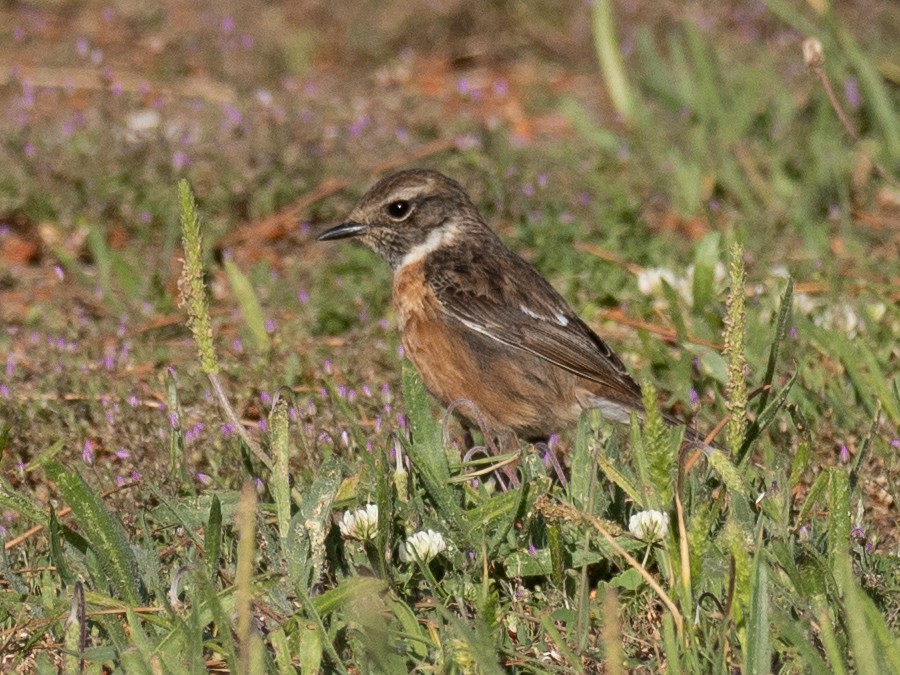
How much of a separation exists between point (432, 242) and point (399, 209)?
223 mm

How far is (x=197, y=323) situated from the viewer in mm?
4105

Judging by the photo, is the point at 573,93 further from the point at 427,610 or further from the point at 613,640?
the point at 613,640

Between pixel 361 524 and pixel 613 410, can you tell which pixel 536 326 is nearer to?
pixel 613 410

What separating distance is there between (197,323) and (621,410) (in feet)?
8.13

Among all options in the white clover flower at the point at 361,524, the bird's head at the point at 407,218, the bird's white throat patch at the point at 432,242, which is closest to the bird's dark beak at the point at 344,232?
the bird's head at the point at 407,218

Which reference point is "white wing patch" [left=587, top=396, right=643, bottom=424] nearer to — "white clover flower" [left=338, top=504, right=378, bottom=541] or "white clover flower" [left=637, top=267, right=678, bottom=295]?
"white clover flower" [left=637, top=267, right=678, bottom=295]

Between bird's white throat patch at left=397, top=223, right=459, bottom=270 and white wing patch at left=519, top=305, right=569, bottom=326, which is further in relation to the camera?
bird's white throat patch at left=397, top=223, right=459, bottom=270

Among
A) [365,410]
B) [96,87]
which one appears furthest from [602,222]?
[96,87]

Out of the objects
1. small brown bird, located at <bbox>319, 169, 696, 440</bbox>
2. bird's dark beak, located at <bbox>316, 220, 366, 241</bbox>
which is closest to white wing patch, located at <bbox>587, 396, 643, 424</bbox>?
small brown bird, located at <bbox>319, 169, 696, 440</bbox>

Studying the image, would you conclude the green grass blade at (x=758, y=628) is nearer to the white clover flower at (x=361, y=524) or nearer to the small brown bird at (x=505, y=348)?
the white clover flower at (x=361, y=524)

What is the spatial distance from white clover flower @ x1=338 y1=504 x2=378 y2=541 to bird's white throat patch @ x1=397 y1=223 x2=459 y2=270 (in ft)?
7.84

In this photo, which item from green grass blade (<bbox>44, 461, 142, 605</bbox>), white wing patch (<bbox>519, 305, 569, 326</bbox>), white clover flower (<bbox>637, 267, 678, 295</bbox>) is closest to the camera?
green grass blade (<bbox>44, 461, 142, 605</bbox>)

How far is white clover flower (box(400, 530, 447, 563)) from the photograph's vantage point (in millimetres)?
4434

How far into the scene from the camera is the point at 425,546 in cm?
444
